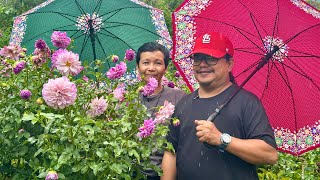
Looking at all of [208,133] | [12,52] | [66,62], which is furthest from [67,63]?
[208,133]

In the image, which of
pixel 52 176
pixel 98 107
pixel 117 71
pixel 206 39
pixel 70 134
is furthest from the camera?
pixel 206 39

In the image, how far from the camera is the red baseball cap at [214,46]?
2.41 metres

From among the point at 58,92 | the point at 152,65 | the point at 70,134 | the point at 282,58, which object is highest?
the point at 152,65

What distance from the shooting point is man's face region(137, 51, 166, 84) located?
10.5 ft

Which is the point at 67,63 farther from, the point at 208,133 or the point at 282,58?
the point at 282,58

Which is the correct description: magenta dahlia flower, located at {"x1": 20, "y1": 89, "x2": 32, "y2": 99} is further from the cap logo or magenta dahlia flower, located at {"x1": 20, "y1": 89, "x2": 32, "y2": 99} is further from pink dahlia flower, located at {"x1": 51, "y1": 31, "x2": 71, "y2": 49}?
the cap logo

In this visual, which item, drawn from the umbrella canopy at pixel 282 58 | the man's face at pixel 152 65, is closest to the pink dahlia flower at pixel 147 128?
the umbrella canopy at pixel 282 58

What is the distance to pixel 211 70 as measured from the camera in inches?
95.0

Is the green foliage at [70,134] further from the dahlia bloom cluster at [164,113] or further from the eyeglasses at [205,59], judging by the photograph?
the eyeglasses at [205,59]

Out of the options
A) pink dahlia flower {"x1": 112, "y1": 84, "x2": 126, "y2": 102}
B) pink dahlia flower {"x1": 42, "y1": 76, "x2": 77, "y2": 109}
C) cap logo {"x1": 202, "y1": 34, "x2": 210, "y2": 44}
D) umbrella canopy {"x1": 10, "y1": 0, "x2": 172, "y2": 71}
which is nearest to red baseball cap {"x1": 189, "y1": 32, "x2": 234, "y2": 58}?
cap logo {"x1": 202, "y1": 34, "x2": 210, "y2": 44}

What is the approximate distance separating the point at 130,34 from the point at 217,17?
4.26 feet

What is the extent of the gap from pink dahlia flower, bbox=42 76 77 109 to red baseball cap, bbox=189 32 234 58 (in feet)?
2.55

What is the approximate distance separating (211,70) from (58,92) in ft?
2.73

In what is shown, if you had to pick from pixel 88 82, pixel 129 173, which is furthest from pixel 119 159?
pixel 88 82
